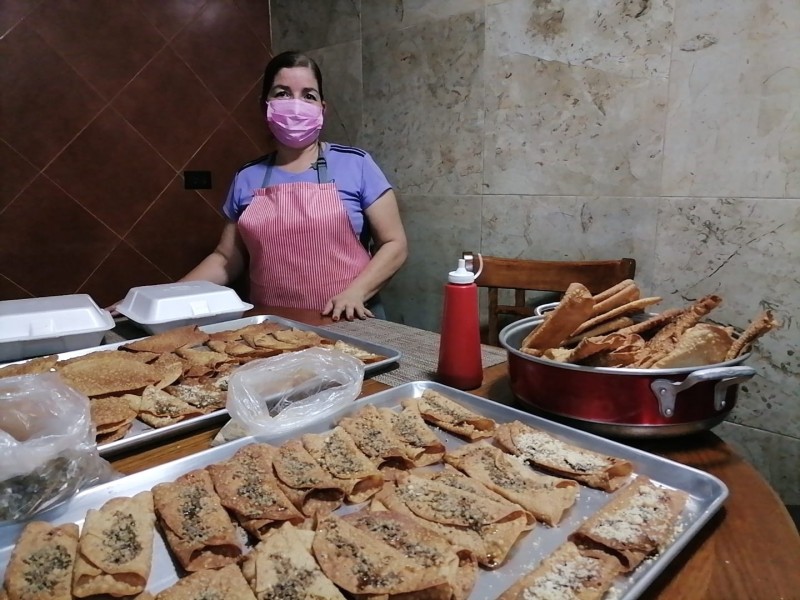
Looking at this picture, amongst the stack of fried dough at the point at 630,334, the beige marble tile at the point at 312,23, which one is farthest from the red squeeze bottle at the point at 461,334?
the beige marble tile at the point at 312,23

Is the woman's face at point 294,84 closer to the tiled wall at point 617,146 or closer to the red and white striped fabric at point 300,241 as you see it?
the red and white striped fabric at point 300,241

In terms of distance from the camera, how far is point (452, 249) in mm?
2617

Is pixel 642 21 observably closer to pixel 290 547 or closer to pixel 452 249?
pixel 452 249

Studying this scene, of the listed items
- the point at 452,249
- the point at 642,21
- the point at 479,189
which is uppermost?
the point at 642,21

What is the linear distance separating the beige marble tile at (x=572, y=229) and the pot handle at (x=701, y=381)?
1.27m

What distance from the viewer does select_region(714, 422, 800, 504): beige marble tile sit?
5.92 ft

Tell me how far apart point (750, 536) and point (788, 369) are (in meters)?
1.34

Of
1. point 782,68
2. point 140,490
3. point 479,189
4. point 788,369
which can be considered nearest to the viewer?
point 140,490

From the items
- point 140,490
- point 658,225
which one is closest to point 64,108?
point 140,490

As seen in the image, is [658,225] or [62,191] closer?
[658,225]

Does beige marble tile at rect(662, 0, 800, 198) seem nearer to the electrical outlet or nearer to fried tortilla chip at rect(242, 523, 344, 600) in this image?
fried tortilla chip at rect(242, 523, 344, 600)

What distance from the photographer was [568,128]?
214 cm

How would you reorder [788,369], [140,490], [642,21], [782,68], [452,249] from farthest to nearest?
[452,249]
[642,21]
[788,369]
[782,68]
[140,490]

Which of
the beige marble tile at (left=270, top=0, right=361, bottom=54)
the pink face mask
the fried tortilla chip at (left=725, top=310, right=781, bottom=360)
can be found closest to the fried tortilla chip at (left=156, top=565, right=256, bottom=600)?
the fried tortilla chip at (left=725, top=310, right=781, bottom=360)
